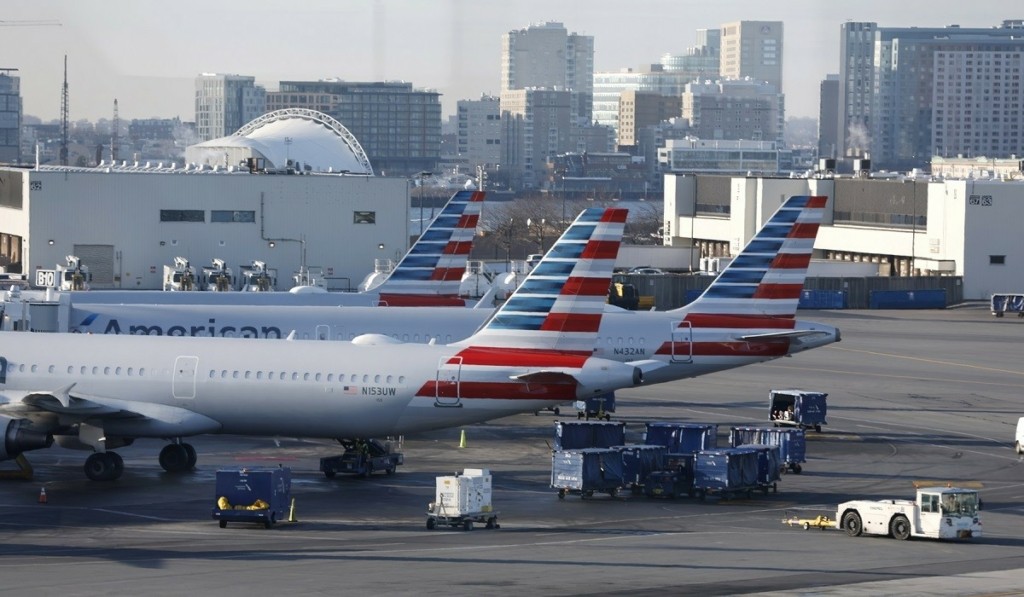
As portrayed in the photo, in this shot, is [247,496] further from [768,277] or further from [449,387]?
[768,277]

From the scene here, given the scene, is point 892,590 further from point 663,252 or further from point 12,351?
point 663,252

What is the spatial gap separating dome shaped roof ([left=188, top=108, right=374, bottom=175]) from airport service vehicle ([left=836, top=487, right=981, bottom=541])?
365 feet

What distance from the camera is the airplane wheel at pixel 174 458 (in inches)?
2034

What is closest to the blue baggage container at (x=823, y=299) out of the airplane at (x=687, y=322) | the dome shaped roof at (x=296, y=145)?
the dome shaped roof at (x=296, y=145)

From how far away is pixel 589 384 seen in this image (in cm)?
4809

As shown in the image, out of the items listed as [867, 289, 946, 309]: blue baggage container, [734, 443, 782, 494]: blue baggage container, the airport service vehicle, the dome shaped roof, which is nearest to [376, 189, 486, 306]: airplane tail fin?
[734, 443, 782, 494]: blue baggage container

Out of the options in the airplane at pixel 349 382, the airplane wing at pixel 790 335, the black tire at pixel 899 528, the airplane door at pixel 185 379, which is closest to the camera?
the black tire at pixel 899 528

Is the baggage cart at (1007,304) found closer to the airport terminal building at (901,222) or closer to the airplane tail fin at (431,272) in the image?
the airport terminal building at (901,222)

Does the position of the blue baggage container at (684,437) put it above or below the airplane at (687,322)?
→ below

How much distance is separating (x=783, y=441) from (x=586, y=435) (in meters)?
6.67

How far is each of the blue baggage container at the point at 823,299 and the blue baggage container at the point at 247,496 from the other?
84.9m

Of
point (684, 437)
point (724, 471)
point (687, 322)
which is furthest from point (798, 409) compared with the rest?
point (724, 471)

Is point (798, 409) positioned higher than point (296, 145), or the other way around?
point (296, 145)

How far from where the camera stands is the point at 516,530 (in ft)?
141
